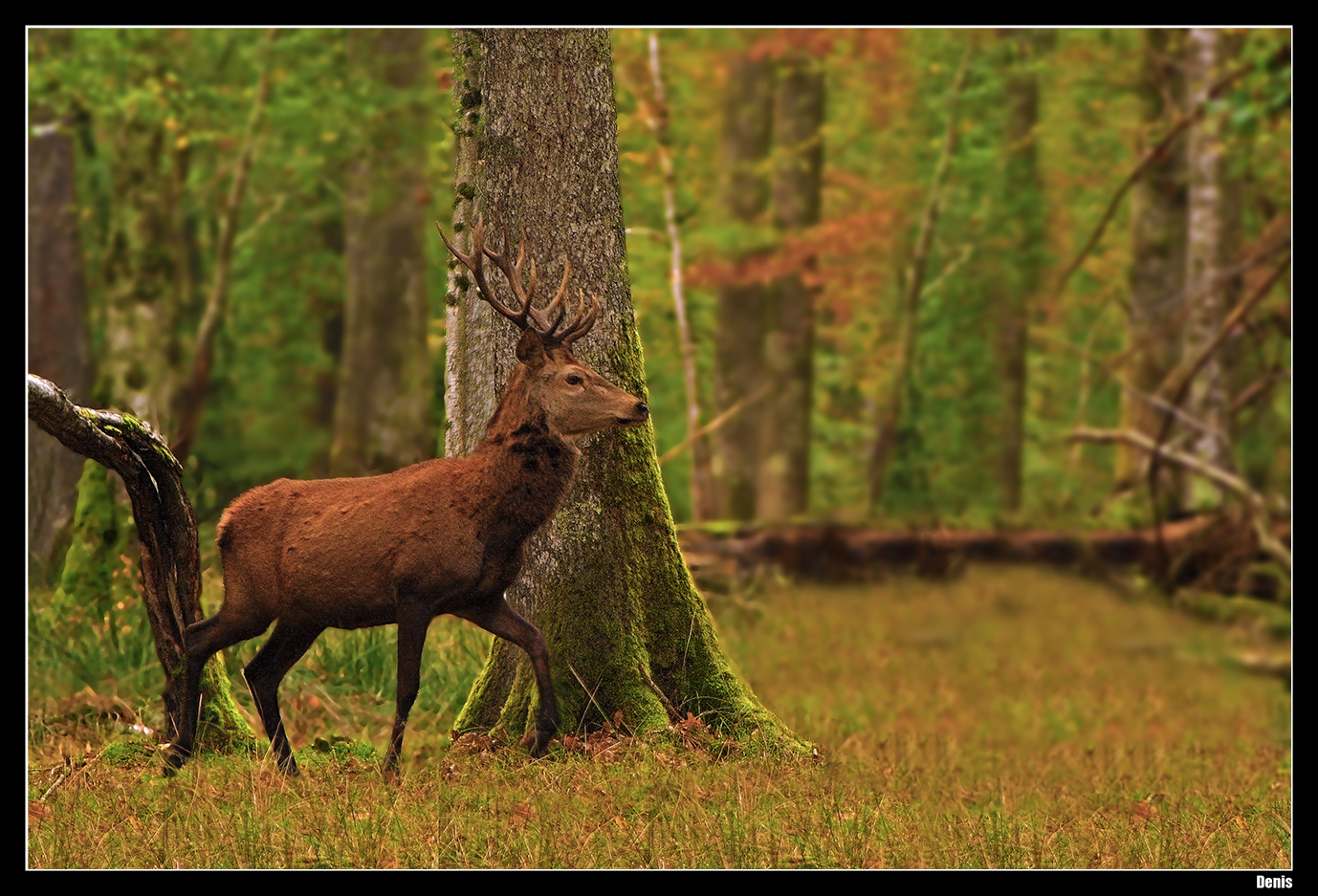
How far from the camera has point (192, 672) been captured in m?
6.23

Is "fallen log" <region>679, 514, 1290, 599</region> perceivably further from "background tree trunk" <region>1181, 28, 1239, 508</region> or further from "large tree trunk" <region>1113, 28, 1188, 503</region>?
"large tree trunk" <region>1113, 28, 1188, 503</region>

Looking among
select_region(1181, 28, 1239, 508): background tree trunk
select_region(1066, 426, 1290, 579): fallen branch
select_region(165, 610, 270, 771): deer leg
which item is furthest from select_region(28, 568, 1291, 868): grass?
select_region(1181, 28, 1239, 508): background tree trunk

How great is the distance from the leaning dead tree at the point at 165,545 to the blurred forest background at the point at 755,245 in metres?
2.88

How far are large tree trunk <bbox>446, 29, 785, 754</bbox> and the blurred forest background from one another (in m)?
3.86

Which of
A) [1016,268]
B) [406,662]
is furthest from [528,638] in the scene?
[1016,268]

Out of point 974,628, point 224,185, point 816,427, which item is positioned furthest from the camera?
point 816,427

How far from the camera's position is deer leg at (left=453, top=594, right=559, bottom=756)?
5.97 m

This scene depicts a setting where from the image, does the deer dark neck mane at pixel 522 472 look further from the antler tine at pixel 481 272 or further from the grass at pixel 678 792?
the grass at pixel 678 792

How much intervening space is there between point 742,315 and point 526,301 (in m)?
13.1

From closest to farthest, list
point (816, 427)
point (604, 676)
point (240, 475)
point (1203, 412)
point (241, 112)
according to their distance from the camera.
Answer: point (604, 676) → point (240, 475) → point (1203, 412) → point (241, 112) → point (816, 427)

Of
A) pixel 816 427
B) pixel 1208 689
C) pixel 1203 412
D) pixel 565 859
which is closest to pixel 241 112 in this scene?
pixel 816 427

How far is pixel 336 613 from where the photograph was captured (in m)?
5.86

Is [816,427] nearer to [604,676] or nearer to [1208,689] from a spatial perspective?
[1208,689]
